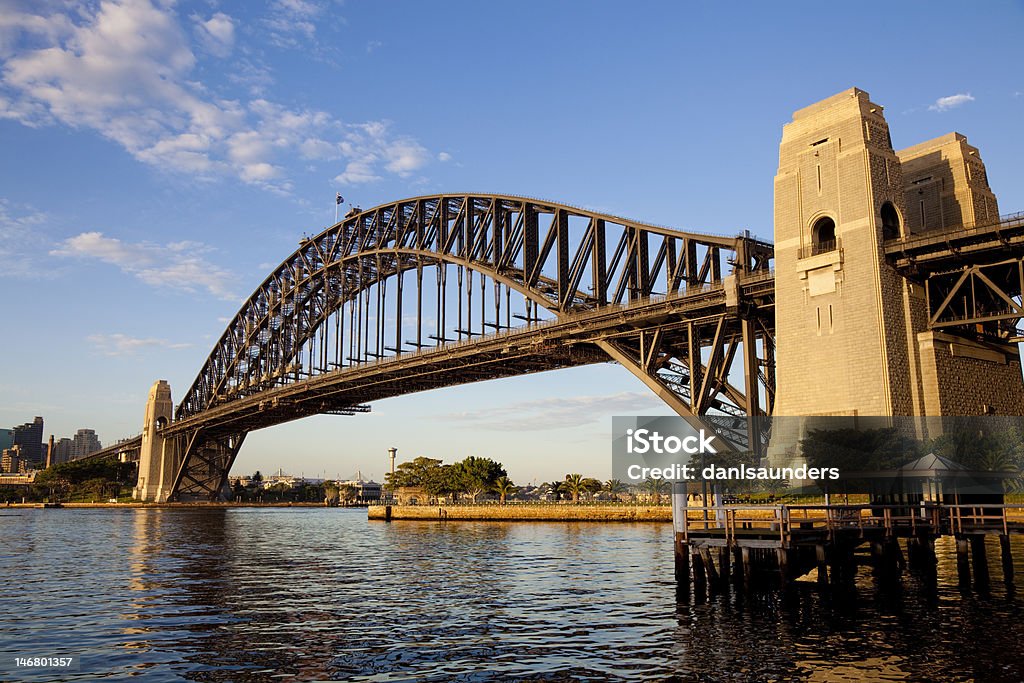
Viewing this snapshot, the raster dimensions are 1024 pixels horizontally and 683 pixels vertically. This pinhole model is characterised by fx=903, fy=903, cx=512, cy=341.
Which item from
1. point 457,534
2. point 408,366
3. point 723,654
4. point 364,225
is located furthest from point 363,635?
point 364,225

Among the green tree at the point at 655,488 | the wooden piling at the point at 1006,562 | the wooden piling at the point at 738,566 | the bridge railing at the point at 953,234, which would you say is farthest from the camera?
the green tree at the point at 655,488

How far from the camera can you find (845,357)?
4909cm

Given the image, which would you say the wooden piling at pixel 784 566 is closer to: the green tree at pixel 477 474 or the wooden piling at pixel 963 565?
the wooden piling at pixel 963 565

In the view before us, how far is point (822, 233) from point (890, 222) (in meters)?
3.74

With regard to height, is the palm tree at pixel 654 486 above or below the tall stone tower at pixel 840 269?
below

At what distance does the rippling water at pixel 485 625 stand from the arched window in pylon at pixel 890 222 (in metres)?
18.0

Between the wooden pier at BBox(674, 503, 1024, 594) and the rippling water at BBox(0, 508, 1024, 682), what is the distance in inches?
35.8

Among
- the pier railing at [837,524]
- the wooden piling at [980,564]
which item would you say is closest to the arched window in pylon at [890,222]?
the pier railing at [837,524]

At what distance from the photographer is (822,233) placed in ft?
174

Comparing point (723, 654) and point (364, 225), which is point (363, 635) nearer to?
point (723, 654)

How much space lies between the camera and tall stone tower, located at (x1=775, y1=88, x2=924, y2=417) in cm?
4806

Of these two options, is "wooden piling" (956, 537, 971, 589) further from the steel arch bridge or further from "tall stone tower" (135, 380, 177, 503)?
"tall stone tower" (135, 380, 177, 503)

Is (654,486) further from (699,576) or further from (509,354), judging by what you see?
(699,576)

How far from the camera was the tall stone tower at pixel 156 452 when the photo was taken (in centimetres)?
16925
